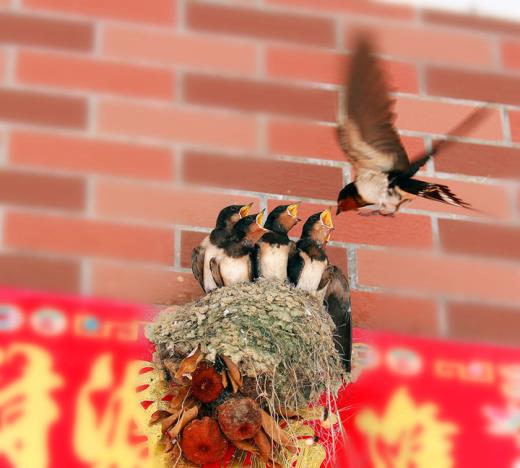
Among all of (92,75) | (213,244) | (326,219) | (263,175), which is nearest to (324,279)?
(326,219)

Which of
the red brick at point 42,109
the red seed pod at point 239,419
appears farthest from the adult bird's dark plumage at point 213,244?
the red brick at point 42,109

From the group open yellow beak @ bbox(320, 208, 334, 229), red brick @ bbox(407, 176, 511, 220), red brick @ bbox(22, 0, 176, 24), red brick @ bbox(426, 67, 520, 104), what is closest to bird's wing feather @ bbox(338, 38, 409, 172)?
open yellow beak @ bbox(320, 208, 334, 229)

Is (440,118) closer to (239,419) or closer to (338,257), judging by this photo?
(338,257)

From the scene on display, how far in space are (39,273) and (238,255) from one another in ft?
1.45

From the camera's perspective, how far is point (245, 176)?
3.03 m

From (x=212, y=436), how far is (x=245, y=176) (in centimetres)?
76

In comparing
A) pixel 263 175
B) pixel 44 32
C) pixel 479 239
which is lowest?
pixel 479 239

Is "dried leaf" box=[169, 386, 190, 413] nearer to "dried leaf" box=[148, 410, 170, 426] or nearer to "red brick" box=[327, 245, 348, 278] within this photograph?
"dried leaf" box=[148, 410, 170, 426]

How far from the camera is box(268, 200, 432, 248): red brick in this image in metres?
3.01

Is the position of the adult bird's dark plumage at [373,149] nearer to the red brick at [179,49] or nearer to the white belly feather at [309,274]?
the white belly feather at [309,274]

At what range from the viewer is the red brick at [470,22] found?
11.2 feet

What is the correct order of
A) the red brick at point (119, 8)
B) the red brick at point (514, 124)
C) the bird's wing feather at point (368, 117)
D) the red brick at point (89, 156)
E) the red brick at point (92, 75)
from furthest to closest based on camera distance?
the red brick at point (514, 124) < the red brick at point (119, 8) < the red brick at point (92, 75) < the red brick at point (89, 156) < the bird's wing feather at point (368, 117)

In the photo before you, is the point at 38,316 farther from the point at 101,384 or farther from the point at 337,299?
the point at 337,299

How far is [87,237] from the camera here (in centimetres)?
287
